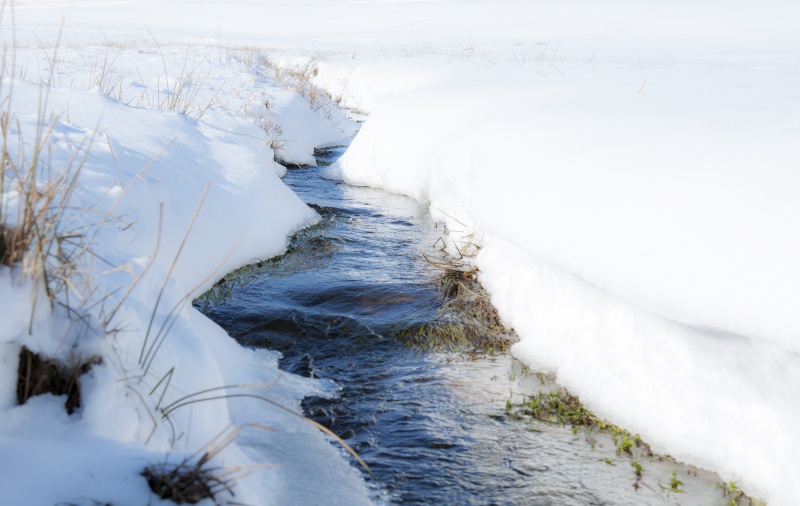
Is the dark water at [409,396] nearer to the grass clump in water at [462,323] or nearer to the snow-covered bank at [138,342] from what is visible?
the grass clump in water at [462,323]

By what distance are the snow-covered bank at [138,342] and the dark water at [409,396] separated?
22cm

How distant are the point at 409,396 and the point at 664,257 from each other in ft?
4.82

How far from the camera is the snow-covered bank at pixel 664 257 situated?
252cm

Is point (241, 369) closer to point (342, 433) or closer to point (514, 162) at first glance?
point (342, 433)

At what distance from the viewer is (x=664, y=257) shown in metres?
2.77

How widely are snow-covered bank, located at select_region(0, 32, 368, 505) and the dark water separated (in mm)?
218

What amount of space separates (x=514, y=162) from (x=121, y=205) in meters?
2.46

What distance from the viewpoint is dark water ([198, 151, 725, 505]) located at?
2.69 m

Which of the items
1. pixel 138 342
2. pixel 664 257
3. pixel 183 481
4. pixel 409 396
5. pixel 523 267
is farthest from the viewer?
pixel 523 267

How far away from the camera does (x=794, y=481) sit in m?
2.43

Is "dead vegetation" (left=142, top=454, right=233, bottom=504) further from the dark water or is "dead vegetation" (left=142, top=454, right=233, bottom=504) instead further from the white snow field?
the dark water

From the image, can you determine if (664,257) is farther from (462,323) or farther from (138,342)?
(138,342)

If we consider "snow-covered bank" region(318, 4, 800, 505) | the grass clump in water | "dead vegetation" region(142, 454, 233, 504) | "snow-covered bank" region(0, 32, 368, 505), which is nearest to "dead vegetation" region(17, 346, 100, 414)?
"snow-covered bank" region(0, 32, 368, 505)

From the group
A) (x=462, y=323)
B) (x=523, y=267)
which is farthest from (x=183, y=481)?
(x=523, y=267)
